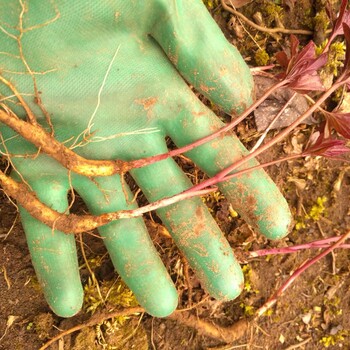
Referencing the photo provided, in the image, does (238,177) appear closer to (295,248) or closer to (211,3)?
(295,248)

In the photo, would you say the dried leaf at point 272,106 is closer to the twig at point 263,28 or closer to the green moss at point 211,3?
the twig at point 263,28

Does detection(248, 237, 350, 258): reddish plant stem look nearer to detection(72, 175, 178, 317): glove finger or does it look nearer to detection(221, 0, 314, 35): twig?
detection(72, 175, 178, 317): glove finger

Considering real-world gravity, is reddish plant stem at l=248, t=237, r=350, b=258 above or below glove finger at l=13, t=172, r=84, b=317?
below

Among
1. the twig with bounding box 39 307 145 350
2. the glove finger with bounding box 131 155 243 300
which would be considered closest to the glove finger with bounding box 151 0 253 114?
the glove finger with bounding box 131 155 243 300

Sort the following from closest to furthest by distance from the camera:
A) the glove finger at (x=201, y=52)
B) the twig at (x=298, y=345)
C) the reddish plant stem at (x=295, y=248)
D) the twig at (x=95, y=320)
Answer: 1. the glove finger at (x=201, y=52)
2. the twig at (x=95, y=320)
3. the reddish plant stem at (x=295, y=248)
4. the twig at (x=298, y=345)

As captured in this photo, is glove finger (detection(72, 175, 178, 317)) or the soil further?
the soil

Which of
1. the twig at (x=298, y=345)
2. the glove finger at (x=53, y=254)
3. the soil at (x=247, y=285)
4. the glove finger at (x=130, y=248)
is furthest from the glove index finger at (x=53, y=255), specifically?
the twig at (x=298, y=345)

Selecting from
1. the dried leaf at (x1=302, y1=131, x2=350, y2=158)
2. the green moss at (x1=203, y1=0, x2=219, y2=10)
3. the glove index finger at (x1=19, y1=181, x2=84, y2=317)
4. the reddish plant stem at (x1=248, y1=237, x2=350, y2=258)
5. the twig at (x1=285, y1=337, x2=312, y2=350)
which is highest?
the green moss at (x1=203, y1=0, x2=219, y2=10)

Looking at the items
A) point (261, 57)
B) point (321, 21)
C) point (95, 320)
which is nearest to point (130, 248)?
point (95, 320)
